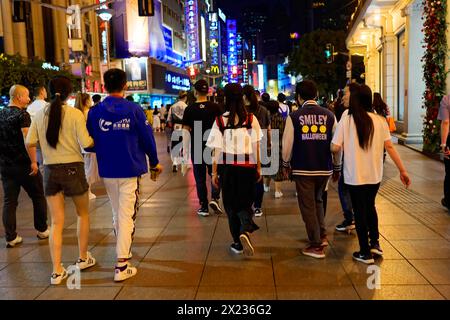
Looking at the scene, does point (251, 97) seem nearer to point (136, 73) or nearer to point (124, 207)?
point (124, 207)

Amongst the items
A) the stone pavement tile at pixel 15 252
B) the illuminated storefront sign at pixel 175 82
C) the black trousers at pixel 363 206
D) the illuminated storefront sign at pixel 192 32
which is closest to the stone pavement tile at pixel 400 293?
the black trousers at pixel 363 206

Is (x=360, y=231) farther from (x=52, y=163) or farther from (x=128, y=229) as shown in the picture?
(x=52, y=163)

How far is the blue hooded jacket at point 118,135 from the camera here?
14.5 feet

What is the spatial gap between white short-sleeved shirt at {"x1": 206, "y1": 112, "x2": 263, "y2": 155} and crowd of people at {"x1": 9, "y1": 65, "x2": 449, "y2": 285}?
0.04 ft

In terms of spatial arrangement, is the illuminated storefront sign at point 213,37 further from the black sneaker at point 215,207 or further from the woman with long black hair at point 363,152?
the woman with long black hair at point 363,152

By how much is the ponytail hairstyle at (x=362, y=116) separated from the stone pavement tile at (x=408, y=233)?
1.52 metres

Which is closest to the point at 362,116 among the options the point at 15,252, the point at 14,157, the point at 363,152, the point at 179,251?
the point at 363,152

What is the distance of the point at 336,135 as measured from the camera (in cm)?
489

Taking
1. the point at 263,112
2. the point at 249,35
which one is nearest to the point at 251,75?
the point at 249,35

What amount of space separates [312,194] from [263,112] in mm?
2464

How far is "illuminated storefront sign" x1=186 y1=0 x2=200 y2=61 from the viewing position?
66375 millimetres

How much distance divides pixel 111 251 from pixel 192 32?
2520 inches
